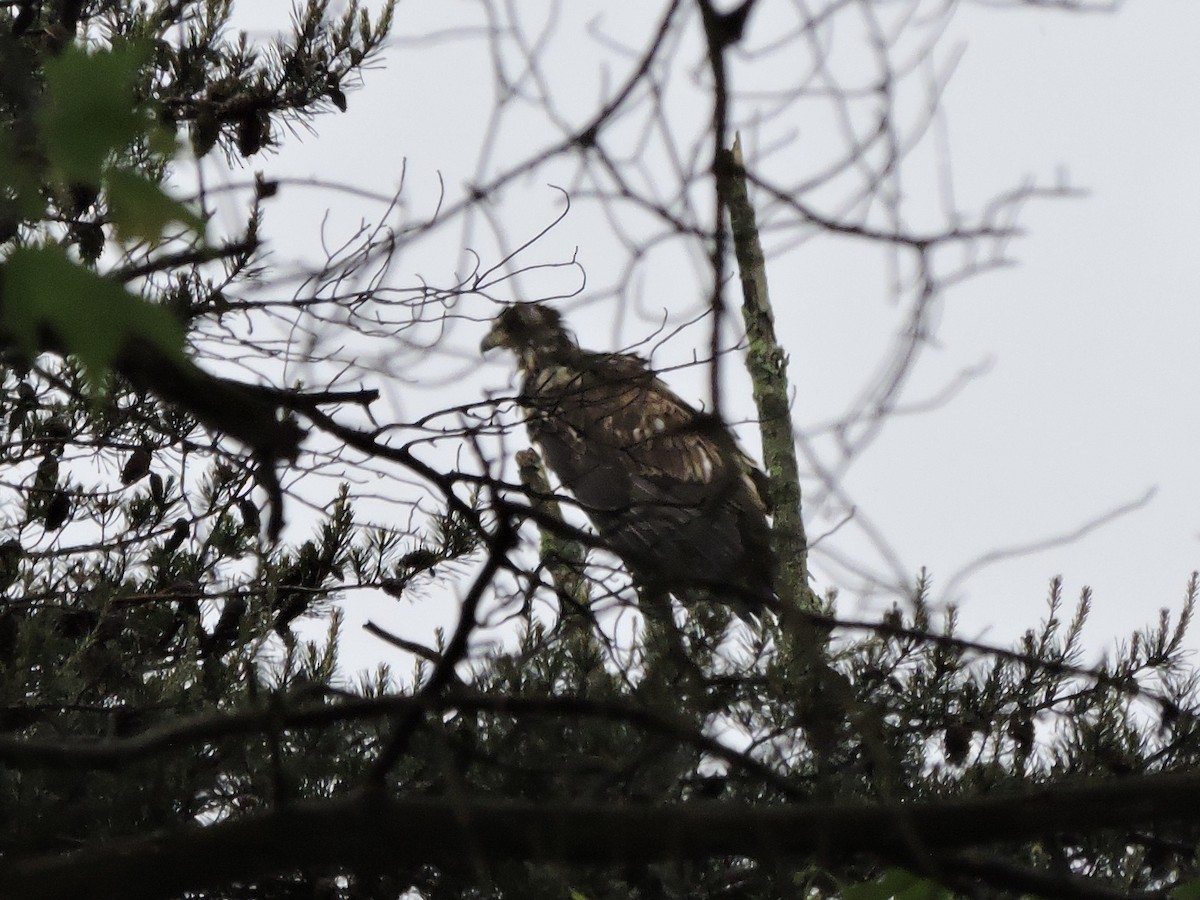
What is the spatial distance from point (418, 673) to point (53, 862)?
1901 millimetres

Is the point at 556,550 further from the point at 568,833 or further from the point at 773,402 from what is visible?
the point at 773,402

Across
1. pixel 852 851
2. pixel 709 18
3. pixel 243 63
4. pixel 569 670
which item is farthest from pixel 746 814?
pixel 243 63

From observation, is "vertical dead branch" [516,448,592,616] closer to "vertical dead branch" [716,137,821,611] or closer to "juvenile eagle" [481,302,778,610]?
"juvenile eagle" [481,302,778,610]

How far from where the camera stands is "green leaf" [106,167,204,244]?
41.3 inches

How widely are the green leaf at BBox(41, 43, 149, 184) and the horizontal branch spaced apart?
72cm

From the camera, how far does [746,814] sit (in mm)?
1392

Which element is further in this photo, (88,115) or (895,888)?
(895,888)

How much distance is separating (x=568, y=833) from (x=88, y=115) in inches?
33.1

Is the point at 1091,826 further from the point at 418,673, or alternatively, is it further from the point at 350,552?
the point at 350,552

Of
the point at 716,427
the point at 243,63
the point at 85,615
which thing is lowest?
the point at 716,427

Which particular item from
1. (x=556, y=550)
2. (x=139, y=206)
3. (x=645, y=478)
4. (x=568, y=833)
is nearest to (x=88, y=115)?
(x=139, y=206)

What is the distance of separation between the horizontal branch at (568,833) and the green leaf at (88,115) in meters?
0.72

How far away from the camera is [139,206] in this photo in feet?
3.45

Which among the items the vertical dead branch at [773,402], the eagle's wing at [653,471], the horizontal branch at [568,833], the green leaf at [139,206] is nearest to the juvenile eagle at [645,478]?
the eagle's wing at [653,471]
